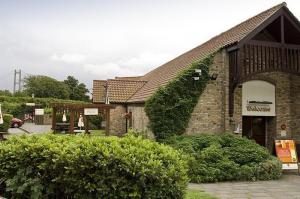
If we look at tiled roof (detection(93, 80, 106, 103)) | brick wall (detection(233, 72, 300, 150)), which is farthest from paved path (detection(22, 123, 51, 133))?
brick wall (detection(233, 72, 300, 150))

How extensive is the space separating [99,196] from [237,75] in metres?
10.6

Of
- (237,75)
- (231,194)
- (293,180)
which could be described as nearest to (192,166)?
(231,194)

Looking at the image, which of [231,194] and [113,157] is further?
[231,194]

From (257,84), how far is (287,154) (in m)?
3.77

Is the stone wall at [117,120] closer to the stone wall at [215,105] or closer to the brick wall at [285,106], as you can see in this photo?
the stone wall at [215,105]

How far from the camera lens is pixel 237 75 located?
15.3 m

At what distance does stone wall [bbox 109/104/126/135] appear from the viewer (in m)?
24.3

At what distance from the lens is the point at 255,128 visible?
17516mm

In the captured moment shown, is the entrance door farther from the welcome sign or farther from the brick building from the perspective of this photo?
the welcome sign

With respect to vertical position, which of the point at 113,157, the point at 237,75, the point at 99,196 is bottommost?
the point at 99,196

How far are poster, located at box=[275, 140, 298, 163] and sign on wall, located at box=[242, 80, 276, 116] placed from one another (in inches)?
90.6

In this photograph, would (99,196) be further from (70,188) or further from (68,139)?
(68,139)

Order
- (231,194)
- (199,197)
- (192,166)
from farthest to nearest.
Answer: (192,166) < (231,194) < (199,197)

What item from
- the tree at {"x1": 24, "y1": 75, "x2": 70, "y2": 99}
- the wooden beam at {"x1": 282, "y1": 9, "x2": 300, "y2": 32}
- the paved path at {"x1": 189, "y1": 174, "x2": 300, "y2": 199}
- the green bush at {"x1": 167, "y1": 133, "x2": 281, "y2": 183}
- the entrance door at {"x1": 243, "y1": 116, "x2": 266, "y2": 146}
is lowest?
the paved path at {"x1": 189, "y1": 174, "x2": 300, "y2": 199}
